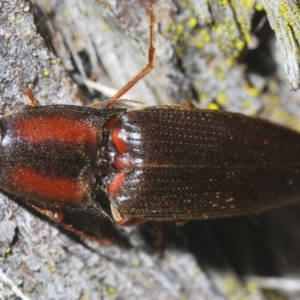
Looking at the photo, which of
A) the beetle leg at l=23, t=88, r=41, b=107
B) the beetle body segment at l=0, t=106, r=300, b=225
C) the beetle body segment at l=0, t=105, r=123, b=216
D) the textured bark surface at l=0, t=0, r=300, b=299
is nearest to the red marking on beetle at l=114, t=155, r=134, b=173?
the beetle body segment at l=0, t=106, r=300, b=225

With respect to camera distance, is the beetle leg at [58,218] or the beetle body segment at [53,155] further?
the beetle leg at [58,218]

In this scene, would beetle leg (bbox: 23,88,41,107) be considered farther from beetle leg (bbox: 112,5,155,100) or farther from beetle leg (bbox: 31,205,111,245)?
beetle leg (bbox: 31,205,111,245)

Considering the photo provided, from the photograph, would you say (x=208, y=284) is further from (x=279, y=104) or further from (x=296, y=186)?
(x=279, y=104)

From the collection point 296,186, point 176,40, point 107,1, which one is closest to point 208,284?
point 296,186

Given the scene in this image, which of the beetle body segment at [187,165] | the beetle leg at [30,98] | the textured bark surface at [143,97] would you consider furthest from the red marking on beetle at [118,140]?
the beetle leg at [30,98]

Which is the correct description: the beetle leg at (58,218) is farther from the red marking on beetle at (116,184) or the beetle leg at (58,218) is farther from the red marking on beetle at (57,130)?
the red marking on beetle at (57,130)

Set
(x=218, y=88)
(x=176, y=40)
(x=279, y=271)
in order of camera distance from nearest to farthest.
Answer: (x=176, y=40)
(x=218, y=88)
(x=279, y=271)

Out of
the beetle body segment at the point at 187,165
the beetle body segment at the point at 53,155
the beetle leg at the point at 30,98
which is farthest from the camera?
the beetle body segment at the point at 187,165

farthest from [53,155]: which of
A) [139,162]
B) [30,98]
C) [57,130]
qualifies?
[139,162]
